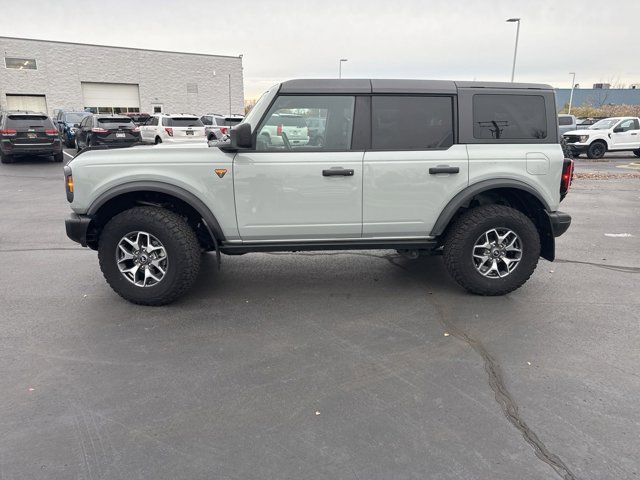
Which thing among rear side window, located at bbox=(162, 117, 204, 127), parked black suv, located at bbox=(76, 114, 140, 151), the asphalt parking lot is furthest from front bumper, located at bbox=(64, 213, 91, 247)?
rear side window, located at bbox=(162, 117, 204, 127)

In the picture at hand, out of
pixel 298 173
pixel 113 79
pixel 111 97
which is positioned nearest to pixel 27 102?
pixel 111 97

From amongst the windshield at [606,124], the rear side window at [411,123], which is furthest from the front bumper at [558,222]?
the windshield at [606,124]

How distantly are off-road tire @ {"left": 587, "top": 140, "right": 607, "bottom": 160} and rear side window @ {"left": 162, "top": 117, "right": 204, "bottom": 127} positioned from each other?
52.5ft

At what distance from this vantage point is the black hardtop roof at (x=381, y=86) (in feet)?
14.3

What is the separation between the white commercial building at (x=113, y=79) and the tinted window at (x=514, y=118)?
43862 millimetres

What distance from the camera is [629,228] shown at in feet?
25.0

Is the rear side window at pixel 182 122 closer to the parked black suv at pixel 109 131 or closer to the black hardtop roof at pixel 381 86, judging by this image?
the parked black suv at pixel 109 131

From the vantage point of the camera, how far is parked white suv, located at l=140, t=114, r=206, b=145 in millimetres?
17750

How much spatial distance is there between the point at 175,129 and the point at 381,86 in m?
14.8

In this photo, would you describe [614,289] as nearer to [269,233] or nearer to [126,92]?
[269,233]

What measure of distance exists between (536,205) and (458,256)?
0.93 metres

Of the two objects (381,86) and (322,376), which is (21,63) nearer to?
(381,86)

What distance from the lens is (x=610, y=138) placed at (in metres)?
20.0

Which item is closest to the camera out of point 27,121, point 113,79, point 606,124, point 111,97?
point 27,121
